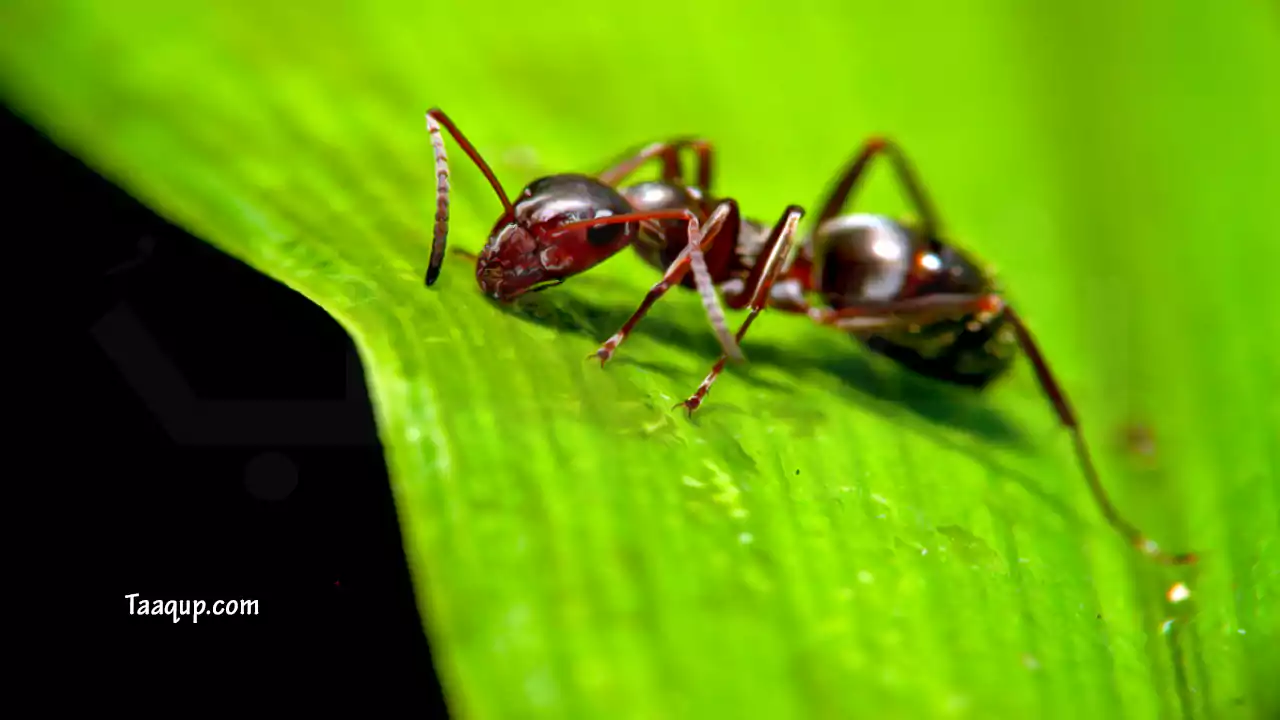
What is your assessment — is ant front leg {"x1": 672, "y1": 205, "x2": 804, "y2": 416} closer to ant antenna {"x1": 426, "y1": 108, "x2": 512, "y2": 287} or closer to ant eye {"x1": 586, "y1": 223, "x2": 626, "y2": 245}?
ant eye {"x1": 586, "y1": 223, "x2": 626, "y2": 245}

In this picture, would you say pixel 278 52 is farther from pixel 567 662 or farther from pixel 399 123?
pixel 567 662

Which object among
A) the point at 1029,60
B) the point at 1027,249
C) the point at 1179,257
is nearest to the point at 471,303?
the point at 1027,249

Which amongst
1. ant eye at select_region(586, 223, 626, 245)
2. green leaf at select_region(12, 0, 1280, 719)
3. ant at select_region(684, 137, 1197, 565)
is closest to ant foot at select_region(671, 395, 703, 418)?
green leaf at select_region(12, 0, 1280, 719)

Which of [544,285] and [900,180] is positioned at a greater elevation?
[900,180]

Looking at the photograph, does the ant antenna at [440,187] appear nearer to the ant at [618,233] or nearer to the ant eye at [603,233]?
the ant at [618,233]

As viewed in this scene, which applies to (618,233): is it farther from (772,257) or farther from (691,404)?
(691,404)

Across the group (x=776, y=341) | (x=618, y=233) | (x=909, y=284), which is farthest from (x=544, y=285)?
(x=909, y=284)
